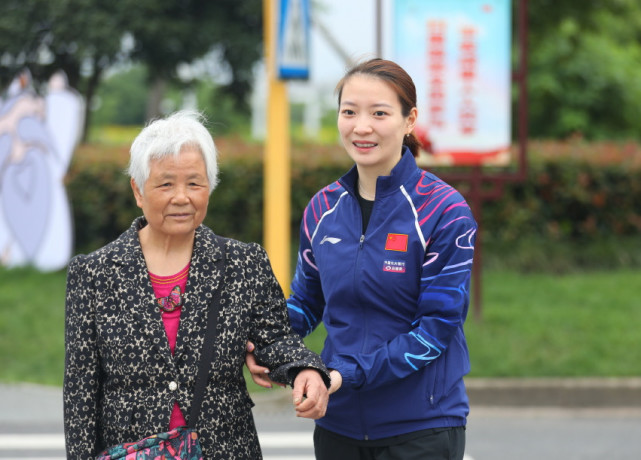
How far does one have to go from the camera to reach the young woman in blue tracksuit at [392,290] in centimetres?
273

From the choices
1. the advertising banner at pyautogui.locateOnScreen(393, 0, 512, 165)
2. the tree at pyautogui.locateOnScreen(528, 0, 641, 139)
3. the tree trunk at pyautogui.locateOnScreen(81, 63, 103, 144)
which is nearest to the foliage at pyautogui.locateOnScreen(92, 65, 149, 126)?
the tree at pyautogui.locateOnScreen(528, 0, 641, 139)

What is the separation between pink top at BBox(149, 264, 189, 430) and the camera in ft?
8.40

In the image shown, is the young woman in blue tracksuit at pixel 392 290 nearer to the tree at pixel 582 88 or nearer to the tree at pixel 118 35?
the tree at pixel 118 35

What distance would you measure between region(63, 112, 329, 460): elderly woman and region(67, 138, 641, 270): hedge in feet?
29.4

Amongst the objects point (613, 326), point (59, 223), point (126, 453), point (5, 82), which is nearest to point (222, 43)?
point (5, 82)

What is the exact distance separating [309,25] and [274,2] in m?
0.38

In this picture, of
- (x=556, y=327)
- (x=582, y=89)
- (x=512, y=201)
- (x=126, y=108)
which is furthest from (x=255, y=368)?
(x=126, y=108)

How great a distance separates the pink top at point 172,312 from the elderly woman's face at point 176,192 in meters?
0.12

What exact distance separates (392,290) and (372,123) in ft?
1.53

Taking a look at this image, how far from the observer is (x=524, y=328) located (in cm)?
872

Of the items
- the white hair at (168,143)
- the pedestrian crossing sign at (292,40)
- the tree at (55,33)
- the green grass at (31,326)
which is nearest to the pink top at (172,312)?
the white hair at (168,143)

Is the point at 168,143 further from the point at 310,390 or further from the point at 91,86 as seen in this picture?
the point at 91,86

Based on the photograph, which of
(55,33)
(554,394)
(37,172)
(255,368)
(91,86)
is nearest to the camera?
(255,368)

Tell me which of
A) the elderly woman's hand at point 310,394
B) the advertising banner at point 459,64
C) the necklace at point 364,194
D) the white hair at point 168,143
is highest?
the advertising banner at point 459,64
